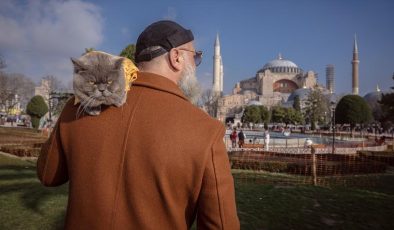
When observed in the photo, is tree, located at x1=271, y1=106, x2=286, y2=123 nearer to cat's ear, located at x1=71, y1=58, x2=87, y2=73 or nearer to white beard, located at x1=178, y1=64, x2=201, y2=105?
white beard, located at x1=178, y1=64, x2=201, y2=105

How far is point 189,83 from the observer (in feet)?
6.21

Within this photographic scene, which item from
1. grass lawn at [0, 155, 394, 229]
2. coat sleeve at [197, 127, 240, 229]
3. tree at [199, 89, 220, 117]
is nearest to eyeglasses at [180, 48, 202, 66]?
coat sleeve at [197, 127, 240, 229]

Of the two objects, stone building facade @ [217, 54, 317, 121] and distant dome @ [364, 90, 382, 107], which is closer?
distant dome @ [364, 90, 382, 107]

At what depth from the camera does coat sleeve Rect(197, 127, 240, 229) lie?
144 cm

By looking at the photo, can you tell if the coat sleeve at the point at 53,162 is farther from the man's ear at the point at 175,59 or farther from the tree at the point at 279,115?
the tree at the point at 279,115

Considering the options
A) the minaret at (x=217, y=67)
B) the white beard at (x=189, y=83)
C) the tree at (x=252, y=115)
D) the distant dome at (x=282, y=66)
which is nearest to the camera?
the white beard at (x=189, y=83)

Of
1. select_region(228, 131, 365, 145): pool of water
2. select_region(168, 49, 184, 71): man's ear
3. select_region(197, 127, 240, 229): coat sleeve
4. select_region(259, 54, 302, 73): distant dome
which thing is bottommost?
select_region(228, 131, 365, 145): pool of water

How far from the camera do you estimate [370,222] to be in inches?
254

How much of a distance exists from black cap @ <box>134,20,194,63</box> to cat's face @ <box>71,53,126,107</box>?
0.14 metres

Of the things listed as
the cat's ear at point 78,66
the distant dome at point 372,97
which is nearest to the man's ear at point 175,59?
the cat's ear at point 78,66

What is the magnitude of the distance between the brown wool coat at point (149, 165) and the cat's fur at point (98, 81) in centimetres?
5

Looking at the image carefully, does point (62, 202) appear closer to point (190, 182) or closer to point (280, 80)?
point (190, 182)

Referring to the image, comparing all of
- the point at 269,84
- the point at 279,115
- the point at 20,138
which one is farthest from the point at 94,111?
the point at 269,84

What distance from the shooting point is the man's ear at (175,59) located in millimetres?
1715
